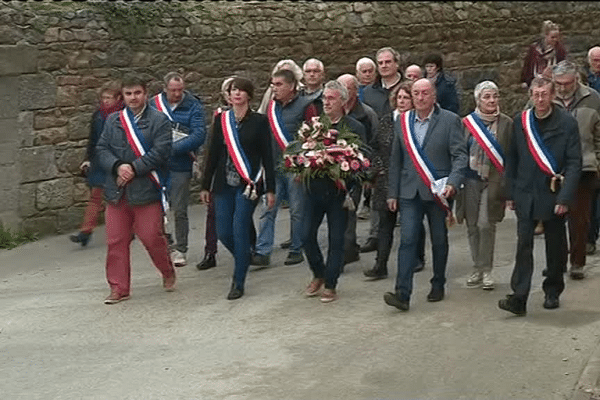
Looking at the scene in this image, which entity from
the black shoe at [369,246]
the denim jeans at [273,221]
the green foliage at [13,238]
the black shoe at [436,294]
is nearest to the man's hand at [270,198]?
the denim jeans at [273,221]

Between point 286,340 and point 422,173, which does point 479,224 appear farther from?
point 286,340

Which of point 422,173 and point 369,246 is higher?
point 422,173

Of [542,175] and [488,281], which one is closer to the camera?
[542,175]

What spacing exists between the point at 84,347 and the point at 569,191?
348 cm

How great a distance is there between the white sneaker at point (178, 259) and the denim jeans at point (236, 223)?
3.87 feet

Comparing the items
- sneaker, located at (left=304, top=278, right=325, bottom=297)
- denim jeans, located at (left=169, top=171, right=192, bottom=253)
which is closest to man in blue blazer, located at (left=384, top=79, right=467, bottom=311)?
sneaker, located at (left=304, top=278, right=325, bottom=297)

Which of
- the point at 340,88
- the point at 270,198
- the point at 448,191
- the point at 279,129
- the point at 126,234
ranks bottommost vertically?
the point at 126,234

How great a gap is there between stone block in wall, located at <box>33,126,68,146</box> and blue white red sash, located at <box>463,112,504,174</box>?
4.86 meters

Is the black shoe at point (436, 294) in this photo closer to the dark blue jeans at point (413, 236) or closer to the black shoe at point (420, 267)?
the dark blue jeans at point (413, 236)

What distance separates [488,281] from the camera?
30.9 ft

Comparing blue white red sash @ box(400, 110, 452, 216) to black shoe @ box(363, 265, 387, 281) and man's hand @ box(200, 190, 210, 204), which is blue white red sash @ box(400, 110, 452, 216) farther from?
man's hand @ box(200, 190, 210, 204)

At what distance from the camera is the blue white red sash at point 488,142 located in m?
9.08

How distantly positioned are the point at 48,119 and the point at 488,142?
502cm

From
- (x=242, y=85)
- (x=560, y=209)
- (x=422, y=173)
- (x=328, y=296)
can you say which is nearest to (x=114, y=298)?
(x=328, y=296)
